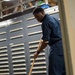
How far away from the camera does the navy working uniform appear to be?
2.92 metres

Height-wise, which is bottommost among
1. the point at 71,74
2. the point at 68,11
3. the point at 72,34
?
the point at 71,74

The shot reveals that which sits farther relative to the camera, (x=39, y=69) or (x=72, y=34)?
(x=39, y=69)

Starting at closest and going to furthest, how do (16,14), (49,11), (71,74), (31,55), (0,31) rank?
(71,74), (49,11), (31,55), (16,14), (0,31)

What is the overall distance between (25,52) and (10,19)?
1.05 m

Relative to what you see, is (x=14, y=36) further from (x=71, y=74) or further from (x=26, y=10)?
(x=71, y=74)

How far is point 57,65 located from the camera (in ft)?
9.63

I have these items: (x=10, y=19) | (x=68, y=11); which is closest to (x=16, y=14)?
(x=10, y=19)

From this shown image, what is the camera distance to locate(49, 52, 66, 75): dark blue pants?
2916 millimetres

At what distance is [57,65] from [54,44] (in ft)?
1.11

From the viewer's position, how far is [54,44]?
3.03 metres

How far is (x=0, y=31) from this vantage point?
5.47 meters

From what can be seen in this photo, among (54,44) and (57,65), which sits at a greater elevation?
(54,44)

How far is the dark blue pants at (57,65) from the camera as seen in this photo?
2.92 meters

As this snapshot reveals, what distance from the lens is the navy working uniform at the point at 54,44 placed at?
2924 mm
